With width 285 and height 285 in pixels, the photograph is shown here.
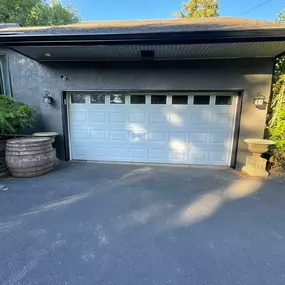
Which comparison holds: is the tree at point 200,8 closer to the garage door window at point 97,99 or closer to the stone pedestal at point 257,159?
the garage door window at point 97,99

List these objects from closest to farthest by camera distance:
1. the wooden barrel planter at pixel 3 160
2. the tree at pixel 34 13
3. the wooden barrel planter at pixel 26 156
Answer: the wooden barrel planter at pixel 26 156
the wooden barrel planter at pixel 3 160
the tree at pixel 34 13

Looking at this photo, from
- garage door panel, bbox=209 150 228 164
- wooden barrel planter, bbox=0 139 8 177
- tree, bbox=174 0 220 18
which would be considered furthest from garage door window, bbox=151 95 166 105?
tree, bbox=174 0 220 18

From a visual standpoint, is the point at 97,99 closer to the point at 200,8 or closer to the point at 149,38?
the point at 149,38

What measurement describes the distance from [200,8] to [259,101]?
1203 centimetres

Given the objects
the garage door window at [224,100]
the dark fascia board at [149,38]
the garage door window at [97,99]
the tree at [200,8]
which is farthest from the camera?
the tree at [200,8]

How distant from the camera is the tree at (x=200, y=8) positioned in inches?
468

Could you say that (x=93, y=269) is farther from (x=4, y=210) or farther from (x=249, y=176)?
(x=249, y=176)

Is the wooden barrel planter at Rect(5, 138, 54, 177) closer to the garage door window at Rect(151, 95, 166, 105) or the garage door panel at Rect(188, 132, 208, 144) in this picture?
the garage door window at Rect(151, 95, 166, 105)

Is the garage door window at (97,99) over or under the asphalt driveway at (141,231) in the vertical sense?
over

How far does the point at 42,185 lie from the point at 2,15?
1199cm

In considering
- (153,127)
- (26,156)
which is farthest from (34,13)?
(153,127)

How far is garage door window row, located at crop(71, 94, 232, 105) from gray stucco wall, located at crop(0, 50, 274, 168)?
263mm

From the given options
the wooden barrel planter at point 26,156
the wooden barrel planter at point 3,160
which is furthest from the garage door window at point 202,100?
the wooden barrel planter at point 3,160

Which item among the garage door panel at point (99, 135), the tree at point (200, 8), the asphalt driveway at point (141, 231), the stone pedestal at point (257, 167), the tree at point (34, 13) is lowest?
the asphalt driveway at point (141, 231)
